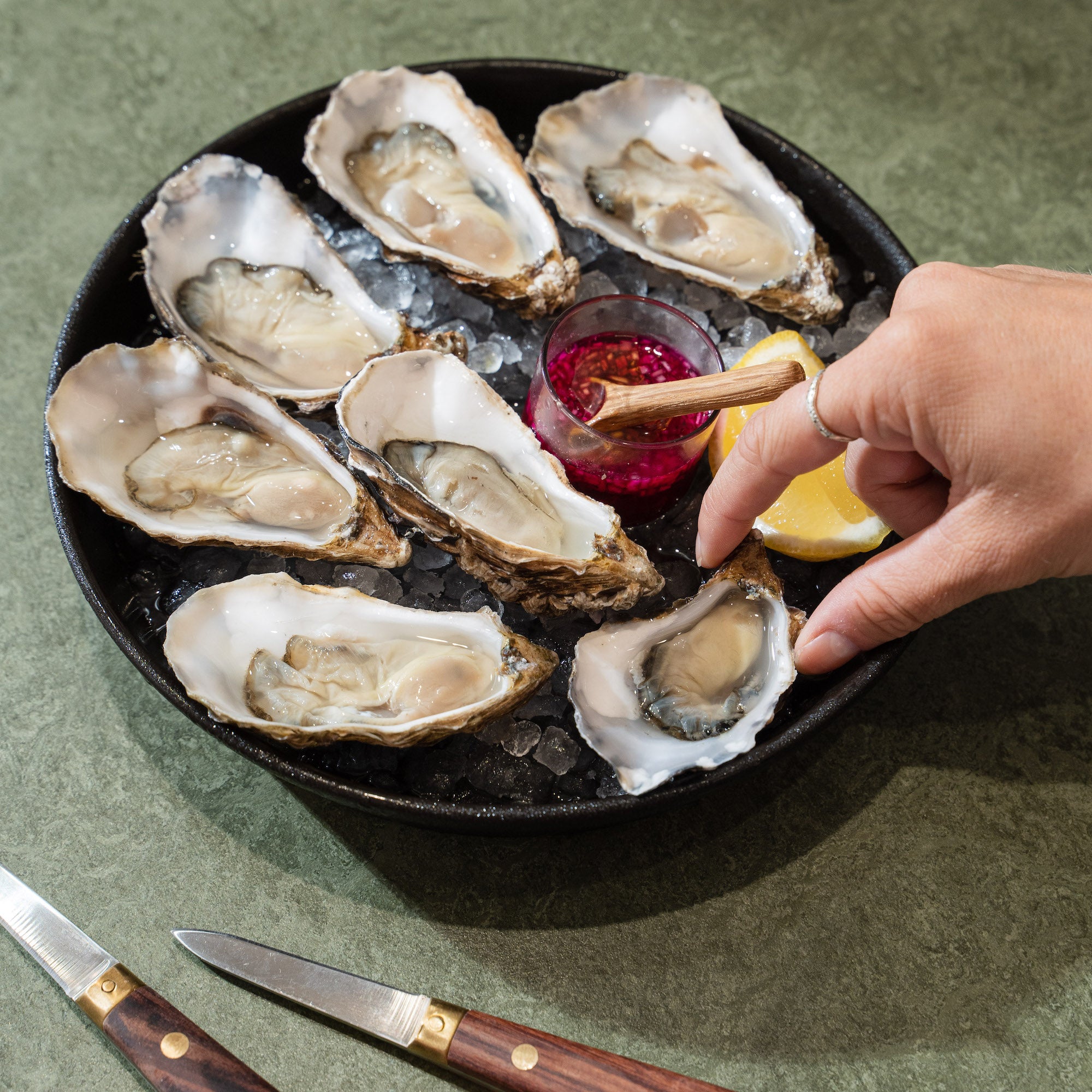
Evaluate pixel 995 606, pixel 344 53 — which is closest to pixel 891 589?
pixel 995 606

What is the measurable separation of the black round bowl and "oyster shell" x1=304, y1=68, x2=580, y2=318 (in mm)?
53

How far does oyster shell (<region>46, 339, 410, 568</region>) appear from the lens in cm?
133

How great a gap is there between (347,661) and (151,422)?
44 centimetres

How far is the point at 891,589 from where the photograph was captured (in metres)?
1.15

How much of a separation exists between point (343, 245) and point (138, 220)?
32 centimetres

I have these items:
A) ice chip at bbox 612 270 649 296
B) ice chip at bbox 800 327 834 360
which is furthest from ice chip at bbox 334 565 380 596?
ice chip at bbox 800 327 834 360

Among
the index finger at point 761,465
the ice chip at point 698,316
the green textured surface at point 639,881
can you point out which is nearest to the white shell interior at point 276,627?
the green textured surface at point 639,881

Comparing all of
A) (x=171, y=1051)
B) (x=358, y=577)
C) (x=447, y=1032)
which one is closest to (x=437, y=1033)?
(x=447, y=1032)

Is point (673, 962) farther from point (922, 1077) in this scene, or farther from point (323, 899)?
point (323, 899)

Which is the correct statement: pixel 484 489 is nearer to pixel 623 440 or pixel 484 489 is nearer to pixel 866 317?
pixel 623 440

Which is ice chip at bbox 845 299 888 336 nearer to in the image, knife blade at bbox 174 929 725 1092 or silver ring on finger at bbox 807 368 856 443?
silver ring on finger at bbox 807 368 856 443

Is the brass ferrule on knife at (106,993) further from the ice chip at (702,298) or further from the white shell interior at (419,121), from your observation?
the ice chip at (702,298)

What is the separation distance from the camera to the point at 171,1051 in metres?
1.14

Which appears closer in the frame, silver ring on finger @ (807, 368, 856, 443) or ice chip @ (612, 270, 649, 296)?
silver ring on finger @ (807, 368, 856, 443)
